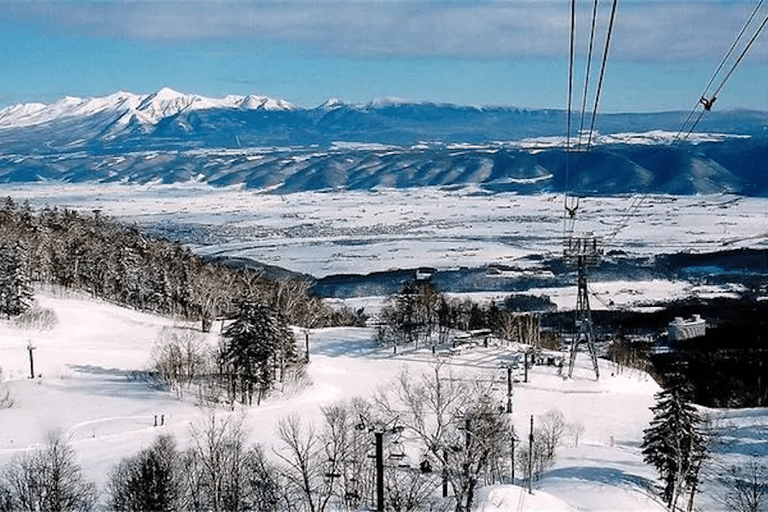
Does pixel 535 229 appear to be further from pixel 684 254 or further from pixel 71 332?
pixel 71 332

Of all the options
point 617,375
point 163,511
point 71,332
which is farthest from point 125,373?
point 617,375

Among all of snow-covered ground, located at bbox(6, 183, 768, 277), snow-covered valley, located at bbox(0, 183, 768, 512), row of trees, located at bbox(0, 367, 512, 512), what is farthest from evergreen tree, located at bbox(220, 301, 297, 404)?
snow-covered ground, located at bbox(6, 183, 768, 277)

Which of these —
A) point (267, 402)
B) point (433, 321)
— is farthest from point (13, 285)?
point (433, 321)

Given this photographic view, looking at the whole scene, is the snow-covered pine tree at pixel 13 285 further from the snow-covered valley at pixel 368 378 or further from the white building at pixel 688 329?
the white building at pixel 688 329

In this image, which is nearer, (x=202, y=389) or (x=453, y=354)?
(x=202, y=389)

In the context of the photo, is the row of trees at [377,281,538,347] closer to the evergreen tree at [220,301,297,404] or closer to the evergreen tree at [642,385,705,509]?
the evergreen tree at [220,301,297,404]

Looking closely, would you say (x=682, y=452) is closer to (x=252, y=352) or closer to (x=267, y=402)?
(x=267, y=402)

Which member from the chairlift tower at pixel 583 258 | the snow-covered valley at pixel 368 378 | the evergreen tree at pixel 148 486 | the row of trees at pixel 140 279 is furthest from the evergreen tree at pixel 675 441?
the row of trees at pixel 140 279
